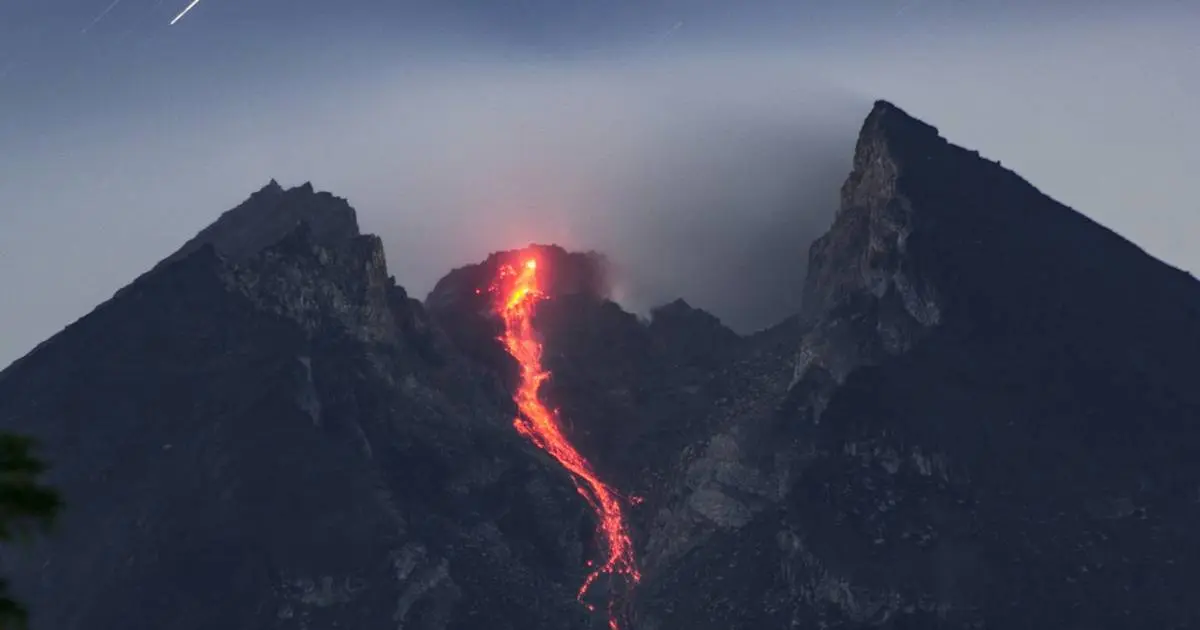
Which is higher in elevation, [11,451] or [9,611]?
[11,451]
